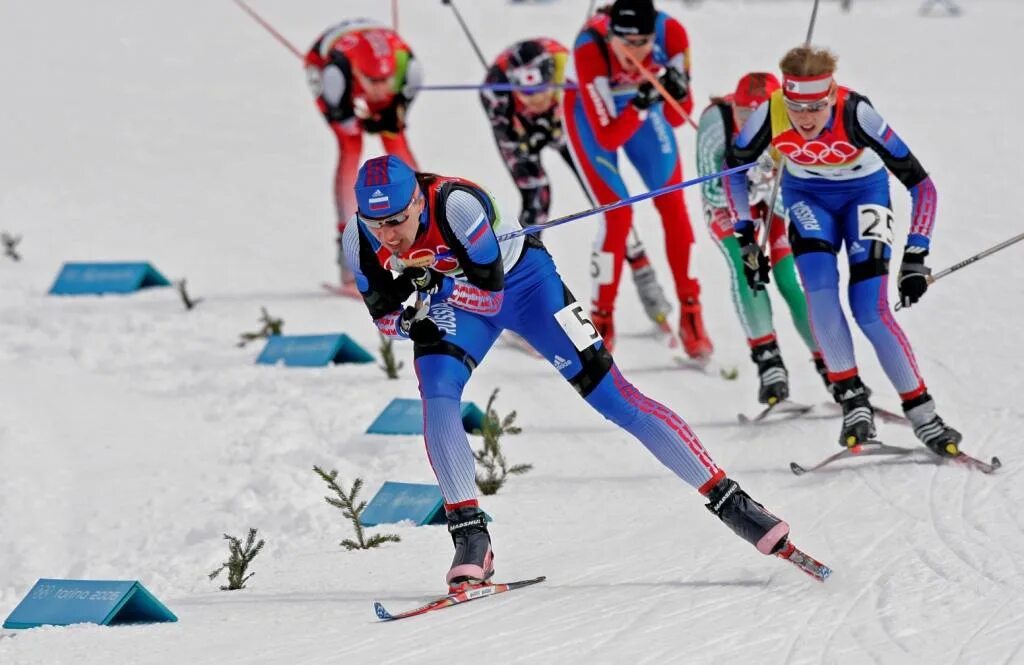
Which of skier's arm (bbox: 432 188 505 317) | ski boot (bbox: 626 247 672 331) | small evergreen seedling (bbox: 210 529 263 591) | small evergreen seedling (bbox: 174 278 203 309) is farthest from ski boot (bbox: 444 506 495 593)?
small evergreen seedling (bbox: 174 278 203 309)

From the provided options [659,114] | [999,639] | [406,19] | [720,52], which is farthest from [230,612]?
[406,19]

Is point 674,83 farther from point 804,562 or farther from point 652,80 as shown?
point 804,562

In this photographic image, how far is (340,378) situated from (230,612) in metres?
3.25

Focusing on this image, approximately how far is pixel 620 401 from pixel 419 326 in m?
0.76

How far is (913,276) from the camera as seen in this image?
5.87 m

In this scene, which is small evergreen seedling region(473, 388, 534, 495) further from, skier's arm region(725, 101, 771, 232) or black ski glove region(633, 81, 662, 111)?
black ski glove region(633, 81, 662, 111)

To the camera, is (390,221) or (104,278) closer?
(390,221)

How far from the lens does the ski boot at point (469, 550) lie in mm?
4973

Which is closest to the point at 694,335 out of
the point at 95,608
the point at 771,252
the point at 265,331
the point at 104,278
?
the point at 771,252

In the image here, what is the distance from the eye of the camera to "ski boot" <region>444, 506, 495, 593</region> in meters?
4.97

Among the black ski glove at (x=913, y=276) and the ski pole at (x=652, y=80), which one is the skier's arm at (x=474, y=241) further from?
the ski pole at (x=652, y=80)

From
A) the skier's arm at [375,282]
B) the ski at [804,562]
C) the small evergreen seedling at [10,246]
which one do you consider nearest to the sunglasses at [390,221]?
the skier's arm at [375,282]

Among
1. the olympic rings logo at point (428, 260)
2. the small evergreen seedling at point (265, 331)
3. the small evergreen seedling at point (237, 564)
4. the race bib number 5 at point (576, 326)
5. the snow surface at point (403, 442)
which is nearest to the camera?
the snow surface at point (403, 442)

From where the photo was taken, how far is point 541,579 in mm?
5234
